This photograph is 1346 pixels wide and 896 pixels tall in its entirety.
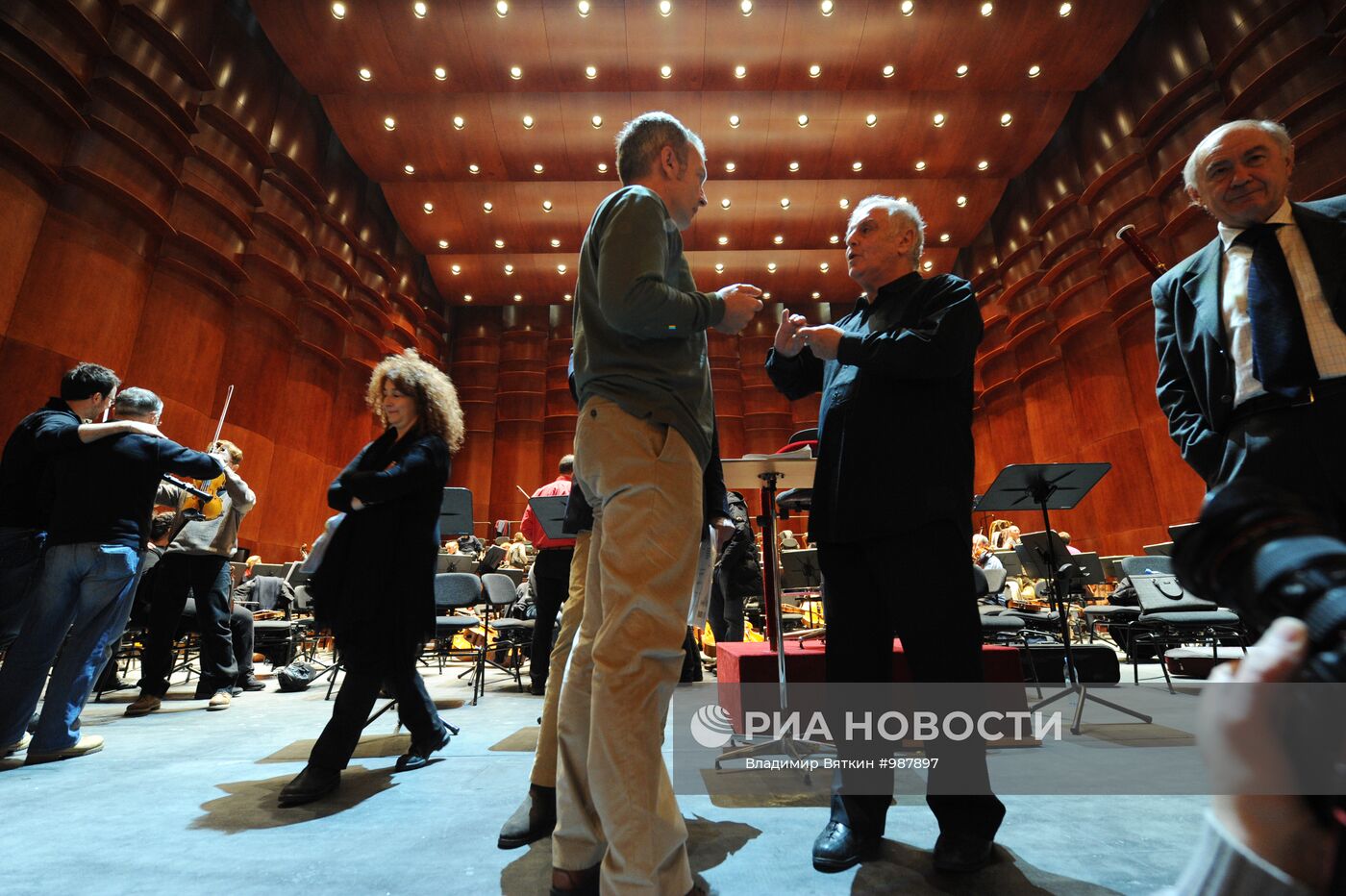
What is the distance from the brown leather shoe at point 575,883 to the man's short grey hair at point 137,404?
2.60 metres

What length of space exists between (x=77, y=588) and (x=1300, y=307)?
373 centimetres

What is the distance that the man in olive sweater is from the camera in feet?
3.57

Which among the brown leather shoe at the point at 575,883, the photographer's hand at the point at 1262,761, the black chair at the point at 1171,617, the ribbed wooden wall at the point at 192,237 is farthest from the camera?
the ribbed wooden wall at the point at 192,237

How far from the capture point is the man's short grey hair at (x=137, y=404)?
8.85ft

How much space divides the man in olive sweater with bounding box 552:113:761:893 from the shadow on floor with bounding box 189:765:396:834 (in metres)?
0.94

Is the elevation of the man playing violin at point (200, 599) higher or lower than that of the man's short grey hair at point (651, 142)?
lower

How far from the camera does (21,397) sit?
6.03m

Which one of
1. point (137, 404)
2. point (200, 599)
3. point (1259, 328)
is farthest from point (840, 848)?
point (200, 599)

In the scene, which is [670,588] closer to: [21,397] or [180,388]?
[21,397]

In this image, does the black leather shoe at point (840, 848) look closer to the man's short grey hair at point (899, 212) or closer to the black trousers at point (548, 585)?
the man's short grey hair at point (899, 212)

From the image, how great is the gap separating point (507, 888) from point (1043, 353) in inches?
500

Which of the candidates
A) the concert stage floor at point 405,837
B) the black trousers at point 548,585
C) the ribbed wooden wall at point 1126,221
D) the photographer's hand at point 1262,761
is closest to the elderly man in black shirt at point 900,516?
the concert stage floor at point 405,837

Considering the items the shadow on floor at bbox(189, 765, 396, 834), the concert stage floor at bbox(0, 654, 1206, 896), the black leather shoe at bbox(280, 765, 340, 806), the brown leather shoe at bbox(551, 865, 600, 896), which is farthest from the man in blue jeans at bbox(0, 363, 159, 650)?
the brown leather shoe at bbox(551, 865, 600, 896)

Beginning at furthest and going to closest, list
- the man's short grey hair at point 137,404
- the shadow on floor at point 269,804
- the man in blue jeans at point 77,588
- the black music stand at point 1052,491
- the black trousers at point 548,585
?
the black trousers at point 548,585 → the black music stand at point 1052,491 → the man's short grey hair at point 137,404 → the man in blue jeans at point 77,588 → the shadow on floor at point 269,804
